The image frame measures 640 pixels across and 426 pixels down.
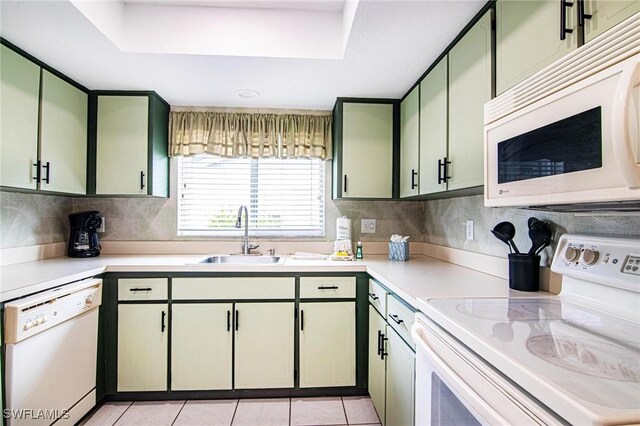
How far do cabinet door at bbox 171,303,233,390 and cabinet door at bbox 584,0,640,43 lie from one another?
6.75ft

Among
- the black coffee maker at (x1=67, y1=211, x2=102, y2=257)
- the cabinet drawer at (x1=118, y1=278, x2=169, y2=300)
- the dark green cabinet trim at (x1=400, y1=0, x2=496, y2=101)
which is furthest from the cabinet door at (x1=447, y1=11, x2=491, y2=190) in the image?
the black coffee maker at (x1=67, y1=211, x2=102, y2=257)

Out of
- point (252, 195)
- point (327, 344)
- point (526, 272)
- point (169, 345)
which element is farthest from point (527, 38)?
point (169, 345)

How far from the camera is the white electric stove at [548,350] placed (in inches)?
22.7

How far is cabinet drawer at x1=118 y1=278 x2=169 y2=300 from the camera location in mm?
2053

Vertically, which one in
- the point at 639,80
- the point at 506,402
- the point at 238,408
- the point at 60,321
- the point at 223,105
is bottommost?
the point at 238,408

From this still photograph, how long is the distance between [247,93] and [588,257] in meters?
2.16

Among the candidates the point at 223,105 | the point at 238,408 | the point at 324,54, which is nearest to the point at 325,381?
the point at 238,408

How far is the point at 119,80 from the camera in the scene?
2.19 metres

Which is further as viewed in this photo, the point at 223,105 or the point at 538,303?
the point at 223,105

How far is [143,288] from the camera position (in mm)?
2057

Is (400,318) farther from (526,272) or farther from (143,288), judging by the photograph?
(143,288)

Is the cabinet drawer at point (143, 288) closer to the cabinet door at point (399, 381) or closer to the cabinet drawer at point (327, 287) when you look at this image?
the cabinet drawer at point (327, 287)

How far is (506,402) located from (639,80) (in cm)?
69

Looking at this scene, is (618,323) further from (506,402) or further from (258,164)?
(258,164)
